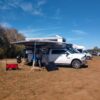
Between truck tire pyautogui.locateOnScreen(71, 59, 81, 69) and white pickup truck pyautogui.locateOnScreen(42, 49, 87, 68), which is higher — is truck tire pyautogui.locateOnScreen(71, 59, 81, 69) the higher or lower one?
the lower one

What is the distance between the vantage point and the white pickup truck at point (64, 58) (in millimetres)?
20281

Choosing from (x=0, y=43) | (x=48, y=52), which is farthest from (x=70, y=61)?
(x=0, y=43)

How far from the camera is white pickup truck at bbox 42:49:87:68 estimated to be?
66.5 ft

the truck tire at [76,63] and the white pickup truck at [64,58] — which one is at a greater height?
the white pickup truck at [64,58]

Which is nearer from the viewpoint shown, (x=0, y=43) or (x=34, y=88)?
(x=34, y=88)

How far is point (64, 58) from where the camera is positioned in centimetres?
2053

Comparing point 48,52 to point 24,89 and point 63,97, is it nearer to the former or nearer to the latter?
point 24,89

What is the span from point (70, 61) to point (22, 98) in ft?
40.2

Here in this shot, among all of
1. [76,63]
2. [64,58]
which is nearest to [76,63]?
[76,63]

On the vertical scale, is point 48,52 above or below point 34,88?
above

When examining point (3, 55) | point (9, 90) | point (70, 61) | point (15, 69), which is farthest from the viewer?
point (3, 55)

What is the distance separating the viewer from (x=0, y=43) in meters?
36.0

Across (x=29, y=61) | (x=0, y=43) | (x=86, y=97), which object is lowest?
(x=86, y=97)

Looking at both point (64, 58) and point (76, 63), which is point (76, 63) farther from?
point (64, 58)
